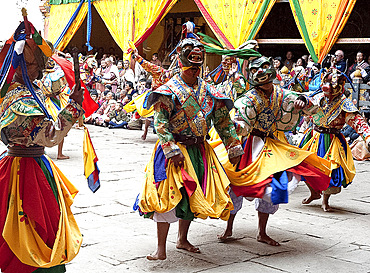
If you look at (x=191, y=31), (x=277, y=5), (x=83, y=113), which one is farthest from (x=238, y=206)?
(x=277, y=5)

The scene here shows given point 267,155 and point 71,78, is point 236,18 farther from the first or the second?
point 71,78

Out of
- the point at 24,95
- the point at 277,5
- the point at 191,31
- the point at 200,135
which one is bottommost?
the point at 200,135

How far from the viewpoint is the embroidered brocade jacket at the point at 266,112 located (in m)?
4.43

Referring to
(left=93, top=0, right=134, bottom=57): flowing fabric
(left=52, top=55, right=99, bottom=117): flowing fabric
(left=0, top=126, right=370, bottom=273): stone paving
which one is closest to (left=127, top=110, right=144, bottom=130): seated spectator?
(left=93, top=0, right=134, bottom=57): flowing fabric

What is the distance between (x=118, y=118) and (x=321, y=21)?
524cm

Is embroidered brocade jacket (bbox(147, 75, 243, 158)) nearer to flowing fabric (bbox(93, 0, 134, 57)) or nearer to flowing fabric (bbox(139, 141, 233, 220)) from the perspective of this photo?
flowing fabric (bbox(139, 141, 233, 220))

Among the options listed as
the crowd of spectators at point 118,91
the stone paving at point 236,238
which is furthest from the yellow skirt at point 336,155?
the crowd of spectators at point 118,91

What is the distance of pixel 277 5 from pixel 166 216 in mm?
14138

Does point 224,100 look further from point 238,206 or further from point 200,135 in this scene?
point 238,206

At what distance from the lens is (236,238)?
185 inches

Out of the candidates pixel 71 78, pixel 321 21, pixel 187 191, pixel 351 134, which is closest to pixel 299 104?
pixel 187 191

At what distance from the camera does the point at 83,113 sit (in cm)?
315

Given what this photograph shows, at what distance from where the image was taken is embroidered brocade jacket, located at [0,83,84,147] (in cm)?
301

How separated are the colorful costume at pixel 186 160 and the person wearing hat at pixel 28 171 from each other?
881mm
